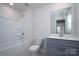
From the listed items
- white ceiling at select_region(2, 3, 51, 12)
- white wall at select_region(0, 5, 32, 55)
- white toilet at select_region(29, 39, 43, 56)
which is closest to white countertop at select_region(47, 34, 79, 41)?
white toilet at select_region(29, 39, 43, 56)

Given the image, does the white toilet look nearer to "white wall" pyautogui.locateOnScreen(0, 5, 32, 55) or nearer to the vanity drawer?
"white wall" pyautogui.locateOnScreen(0, 5, 32, 55)

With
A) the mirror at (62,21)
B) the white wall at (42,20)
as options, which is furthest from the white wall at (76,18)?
the white wall at (42,20)

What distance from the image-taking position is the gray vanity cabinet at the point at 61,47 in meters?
1.85

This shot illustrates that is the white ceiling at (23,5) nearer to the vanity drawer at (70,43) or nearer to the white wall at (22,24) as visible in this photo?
the white wall at (22,24)

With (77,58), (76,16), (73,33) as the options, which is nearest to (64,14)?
(76,16)

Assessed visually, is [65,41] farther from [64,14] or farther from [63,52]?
[64,14]

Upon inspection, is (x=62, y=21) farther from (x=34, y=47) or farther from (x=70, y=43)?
(x=34, y=47)

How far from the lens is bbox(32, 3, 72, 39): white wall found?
198 cm

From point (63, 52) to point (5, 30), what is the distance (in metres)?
1.22

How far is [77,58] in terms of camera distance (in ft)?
6.07

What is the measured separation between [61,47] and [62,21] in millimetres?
522

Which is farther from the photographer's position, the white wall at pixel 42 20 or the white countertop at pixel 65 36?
the white wall at pixel 42 20

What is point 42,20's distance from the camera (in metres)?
2.00

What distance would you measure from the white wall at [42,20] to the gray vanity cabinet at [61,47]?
20 centimetres
